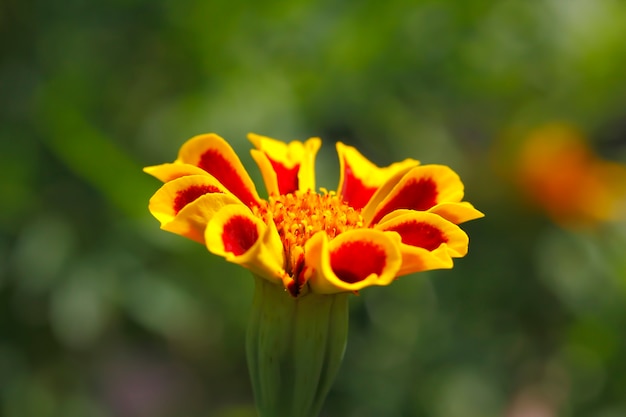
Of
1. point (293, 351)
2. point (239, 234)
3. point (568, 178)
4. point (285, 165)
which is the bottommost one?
point (293, 351)

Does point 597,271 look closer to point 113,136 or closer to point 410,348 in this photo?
point 410,348

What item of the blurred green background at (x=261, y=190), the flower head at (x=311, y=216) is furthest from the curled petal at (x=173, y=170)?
the blurred green background at (x=261, y=190)

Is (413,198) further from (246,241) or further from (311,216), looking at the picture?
(246,241)

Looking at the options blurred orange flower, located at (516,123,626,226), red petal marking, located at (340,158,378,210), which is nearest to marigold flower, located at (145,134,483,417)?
red petal marking, located at (340,158,378,210)

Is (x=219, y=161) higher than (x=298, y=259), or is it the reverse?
(x=219, y=161)

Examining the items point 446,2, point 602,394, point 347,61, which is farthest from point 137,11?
point 602,394

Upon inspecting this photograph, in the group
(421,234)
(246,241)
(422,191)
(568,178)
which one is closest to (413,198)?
(422,191)
